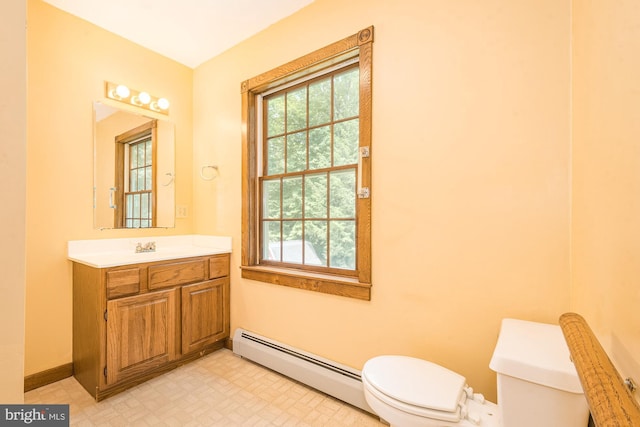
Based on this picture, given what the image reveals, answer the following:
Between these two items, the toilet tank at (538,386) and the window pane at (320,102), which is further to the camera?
the window pane at (320,102)

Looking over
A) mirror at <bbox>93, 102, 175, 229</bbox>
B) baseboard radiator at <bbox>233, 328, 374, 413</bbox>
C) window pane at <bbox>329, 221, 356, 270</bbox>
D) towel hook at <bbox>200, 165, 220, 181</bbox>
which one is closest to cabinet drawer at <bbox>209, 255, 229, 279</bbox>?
baseboard radiator at <bbox>233, 328, 374, 413</bbox>

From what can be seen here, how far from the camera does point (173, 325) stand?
211 centimetres

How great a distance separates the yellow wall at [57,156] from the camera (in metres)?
1.94

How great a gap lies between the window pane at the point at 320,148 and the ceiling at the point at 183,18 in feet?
3.02

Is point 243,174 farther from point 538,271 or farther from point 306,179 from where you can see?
point 538,271

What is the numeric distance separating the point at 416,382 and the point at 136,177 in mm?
2625

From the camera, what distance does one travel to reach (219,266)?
2455 mm

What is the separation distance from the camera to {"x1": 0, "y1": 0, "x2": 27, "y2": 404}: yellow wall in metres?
0.60

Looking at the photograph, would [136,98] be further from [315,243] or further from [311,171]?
[315,243]

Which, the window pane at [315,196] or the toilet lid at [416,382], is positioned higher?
the window pane at [315,196]

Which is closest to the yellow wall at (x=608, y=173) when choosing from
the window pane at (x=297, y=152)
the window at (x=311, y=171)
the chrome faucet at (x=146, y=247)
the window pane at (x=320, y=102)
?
the window at (x=311, y=171)

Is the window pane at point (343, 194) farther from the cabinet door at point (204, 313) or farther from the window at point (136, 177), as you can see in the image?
the window at point (136, 177)

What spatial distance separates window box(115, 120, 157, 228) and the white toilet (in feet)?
7.58

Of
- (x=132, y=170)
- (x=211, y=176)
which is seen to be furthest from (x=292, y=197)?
(x=132, y=170)
